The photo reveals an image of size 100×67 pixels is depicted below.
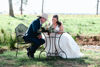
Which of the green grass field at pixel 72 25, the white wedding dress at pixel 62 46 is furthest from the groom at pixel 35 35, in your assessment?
the green grass field at pixel 72 25

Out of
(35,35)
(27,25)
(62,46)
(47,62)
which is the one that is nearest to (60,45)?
(62,46)

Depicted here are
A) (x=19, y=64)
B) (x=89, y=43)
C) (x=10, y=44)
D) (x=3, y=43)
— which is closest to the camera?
(x=19, y=64)

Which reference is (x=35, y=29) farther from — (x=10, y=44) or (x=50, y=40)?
(x=10, y=44)

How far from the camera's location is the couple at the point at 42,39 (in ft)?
24.9

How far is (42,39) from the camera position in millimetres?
7738

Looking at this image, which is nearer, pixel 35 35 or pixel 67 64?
pixel 67 64

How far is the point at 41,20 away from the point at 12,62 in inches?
60.5

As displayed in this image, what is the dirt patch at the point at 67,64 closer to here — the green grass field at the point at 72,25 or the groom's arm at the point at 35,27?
the groom's arm at the point at 35,27

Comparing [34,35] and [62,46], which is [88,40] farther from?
[34,35]

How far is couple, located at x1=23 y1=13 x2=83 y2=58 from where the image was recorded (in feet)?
24.9

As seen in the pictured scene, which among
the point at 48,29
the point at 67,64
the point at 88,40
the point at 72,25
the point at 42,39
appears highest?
the point at 48,29

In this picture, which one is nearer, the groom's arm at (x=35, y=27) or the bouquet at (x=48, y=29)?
the groom's arm at (x=35, y=27)

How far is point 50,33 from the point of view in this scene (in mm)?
7977

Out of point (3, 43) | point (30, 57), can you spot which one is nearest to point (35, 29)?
point (30, 57)
